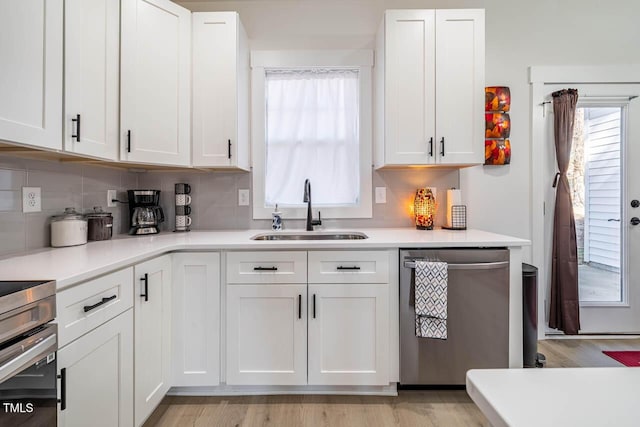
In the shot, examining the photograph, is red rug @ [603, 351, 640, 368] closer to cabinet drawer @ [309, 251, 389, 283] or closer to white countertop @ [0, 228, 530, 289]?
white countertop @ [0, 228, 530, 289]

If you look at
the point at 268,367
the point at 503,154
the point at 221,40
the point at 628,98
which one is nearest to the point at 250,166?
the point at 221,40

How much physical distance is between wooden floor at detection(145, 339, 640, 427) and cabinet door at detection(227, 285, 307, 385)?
0.46 ft

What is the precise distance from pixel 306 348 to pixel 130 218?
153cm

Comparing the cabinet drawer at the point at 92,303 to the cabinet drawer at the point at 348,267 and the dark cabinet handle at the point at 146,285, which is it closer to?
the dark cabinet handle at the point at 146,285

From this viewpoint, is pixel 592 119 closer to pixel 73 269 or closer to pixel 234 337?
pixel 234 337

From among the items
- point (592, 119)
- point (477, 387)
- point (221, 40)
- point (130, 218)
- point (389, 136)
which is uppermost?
point (221, 40)

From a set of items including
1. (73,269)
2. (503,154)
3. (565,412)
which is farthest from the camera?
(503,154)

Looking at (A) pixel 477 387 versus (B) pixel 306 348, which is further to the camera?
(B) pixel 306 348

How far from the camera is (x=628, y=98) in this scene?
2.63 meters

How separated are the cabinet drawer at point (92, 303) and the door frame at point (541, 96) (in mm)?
2766

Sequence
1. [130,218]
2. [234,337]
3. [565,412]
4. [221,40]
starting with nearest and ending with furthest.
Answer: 1. [565,412]
2. [234,337]
3. [221,40]
4. [130,218]

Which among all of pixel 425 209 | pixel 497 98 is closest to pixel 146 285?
pixel 425 209

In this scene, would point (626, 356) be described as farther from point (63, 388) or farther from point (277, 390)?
point (63, 388)

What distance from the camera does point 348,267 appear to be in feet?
6.12
